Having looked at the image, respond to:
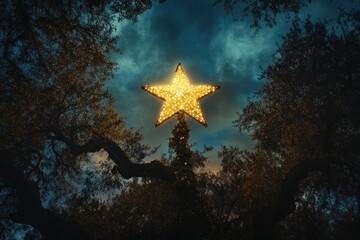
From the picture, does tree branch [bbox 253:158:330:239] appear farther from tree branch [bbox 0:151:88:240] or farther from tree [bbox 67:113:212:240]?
tree branch [bbox 0:151:88:240]

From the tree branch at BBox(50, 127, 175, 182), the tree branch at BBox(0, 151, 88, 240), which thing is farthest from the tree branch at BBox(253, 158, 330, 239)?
the tree branch at BBox(0, 151, 88, 240)

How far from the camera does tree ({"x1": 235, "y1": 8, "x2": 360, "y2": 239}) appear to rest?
650 inches

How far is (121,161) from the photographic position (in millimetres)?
20531

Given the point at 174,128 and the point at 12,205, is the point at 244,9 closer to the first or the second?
the point at 174,128

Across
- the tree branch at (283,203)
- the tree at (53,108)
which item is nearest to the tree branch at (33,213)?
the tree at (53,108)

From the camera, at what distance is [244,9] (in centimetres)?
1224

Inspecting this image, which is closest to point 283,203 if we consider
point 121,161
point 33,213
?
point 121,161

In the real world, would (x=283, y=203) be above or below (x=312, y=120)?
below

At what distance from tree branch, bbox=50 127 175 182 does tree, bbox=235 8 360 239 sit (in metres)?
5.98

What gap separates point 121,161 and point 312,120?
11590 millimetres

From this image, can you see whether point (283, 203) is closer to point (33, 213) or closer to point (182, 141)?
point (182, 141)

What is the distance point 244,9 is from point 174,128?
28.2 feet

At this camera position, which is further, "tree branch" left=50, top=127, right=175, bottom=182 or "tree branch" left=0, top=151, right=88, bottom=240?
"tree branch" left=50, top=127, right=175, bottom=182

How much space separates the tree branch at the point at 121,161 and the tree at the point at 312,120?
5.98 metres
